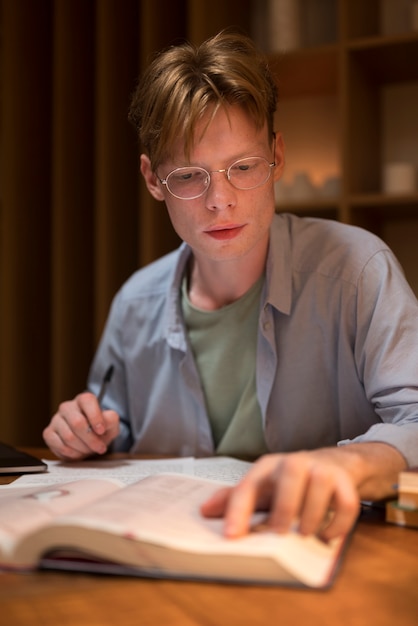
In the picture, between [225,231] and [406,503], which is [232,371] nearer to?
[225,231]

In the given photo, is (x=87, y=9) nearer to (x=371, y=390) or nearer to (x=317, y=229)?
(x=317, y=229)

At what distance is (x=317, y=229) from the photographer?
1.57 metres

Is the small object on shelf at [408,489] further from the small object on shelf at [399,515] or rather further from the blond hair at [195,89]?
the blond hair at [195,89]

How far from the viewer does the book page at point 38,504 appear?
0.76 meters

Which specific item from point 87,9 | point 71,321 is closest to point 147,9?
point 87,9

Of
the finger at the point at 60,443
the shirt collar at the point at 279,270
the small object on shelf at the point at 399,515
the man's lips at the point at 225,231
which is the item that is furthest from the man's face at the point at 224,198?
the small object on shelf at the point at 399,515

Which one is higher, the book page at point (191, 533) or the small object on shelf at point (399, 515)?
the book page at point (191, 533)

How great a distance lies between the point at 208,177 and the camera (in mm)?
1312

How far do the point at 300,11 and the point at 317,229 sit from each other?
1.17 m

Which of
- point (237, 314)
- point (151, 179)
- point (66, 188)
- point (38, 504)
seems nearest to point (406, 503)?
point (38, 504)

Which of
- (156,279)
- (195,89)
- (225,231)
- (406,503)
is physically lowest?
(406,503)

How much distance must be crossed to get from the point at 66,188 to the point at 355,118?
982 mm

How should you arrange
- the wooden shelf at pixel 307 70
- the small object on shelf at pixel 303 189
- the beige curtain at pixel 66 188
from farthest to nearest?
the beige curtain at pixel 66 188 < the small object on shelf at pixel 303 189 < the wooden shelf at pixel 307 70

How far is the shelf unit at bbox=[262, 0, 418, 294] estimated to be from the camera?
2234mm
